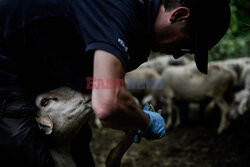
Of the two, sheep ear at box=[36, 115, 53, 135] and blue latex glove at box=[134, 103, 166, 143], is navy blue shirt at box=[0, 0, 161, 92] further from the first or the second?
blue latex glove at box=[134, 103, 166, 143]

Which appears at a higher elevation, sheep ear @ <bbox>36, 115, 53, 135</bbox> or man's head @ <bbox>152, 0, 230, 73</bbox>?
man's head @ <bbox>152, 0, 230, 73</bbox>

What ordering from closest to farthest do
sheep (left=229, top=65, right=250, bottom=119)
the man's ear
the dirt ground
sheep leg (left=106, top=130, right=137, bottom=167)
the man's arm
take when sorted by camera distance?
the man's arm → the man's ear → sheep leg (left=106, top=130, right=137, bottom=167) → the dirt ground → sheep (left=229, top=65, right=250, bottom=119)

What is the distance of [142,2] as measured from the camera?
1.35 metres

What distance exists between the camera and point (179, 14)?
138cm

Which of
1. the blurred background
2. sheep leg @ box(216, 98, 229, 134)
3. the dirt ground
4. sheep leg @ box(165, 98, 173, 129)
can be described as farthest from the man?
sheep leg @ box(165, 98, 173, 129)

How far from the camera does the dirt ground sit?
4434 mm

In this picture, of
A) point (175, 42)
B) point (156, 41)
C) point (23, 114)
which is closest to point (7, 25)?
point (23, 114)

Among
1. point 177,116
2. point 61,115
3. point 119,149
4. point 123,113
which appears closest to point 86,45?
point 123,113

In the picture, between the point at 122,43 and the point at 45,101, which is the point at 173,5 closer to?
the point at 122,43

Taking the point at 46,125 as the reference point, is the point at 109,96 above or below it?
above

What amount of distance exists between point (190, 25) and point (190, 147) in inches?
168

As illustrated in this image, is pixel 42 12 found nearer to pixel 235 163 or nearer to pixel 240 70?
pixel 235 163

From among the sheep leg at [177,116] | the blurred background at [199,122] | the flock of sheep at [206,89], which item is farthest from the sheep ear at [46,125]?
the sheep leg at [177,116]

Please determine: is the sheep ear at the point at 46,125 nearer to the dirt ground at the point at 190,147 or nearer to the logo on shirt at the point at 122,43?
the logo on shirt at the point at 122,43
